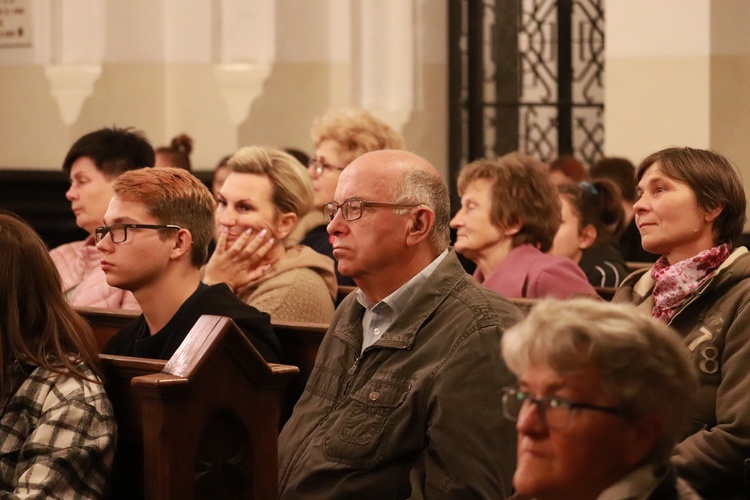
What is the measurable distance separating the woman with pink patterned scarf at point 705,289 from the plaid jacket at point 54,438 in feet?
4.64

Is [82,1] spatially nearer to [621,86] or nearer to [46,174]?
[46,174]

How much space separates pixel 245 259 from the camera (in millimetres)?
4324

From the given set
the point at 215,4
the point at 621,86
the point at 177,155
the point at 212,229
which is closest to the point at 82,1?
the point at 215,4

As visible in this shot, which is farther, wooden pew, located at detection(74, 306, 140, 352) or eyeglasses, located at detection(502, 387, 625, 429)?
wooden pew, located at detection(74, 306, 140, 352)

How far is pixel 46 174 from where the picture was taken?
7.84m

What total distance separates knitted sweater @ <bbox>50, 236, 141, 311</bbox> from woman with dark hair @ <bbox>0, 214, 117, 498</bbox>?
1.43 meters

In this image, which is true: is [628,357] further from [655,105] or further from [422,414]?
[655,105]

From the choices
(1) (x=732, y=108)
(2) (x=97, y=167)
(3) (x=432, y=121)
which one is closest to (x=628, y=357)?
(2) (x=97, y=167)

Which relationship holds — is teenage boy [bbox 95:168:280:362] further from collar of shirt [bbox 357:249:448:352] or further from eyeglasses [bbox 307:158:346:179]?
eyeglasses [bbox 307:158:346:179]

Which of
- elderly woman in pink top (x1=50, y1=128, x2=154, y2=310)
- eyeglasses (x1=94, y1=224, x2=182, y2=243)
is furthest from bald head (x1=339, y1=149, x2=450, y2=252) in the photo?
elderly woman in pink top (x1=50, y1=128, x2=154, y2=310)

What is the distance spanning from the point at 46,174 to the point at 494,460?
5.77 meters

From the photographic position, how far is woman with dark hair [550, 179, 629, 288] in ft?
16.7

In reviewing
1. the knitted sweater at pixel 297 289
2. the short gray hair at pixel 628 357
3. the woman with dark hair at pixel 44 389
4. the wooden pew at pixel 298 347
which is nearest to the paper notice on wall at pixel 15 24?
the knitted sweater at pixel 297 289

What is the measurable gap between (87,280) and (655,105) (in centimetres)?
326
